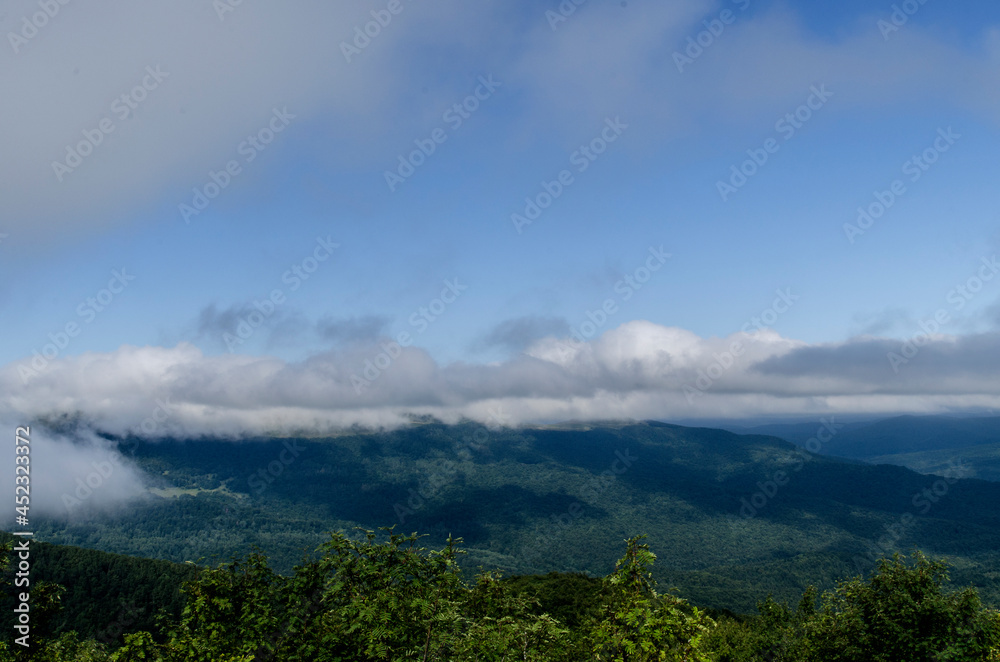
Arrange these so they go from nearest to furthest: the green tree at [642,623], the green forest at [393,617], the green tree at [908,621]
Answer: the green tree at [642,623] → the green forest at [393,617] → the green tree at [908,621]

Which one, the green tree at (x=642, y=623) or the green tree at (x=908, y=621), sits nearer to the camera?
the green tree at (x=642, y=623)

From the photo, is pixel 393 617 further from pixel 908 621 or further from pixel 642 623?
pixel 908 621

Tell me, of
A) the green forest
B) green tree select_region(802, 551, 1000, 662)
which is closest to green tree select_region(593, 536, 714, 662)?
the green forest

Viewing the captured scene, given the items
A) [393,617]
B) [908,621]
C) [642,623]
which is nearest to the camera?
[642,623]

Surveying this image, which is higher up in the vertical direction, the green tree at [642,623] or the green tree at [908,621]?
the green tree at [642,623]

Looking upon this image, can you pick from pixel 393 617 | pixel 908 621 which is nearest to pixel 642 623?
pixel 393 617

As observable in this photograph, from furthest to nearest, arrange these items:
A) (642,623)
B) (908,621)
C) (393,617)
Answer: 1. (908,621)
2. (393,617)
3. (642,623)

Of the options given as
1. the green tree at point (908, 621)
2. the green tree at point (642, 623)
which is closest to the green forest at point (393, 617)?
→ the green tree at point (642, 623)

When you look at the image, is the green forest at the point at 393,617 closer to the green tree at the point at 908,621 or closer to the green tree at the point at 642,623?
the green tree at the point at 642,623

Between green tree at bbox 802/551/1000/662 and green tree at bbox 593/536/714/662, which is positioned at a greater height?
green tree at bbox 593/536/714/662

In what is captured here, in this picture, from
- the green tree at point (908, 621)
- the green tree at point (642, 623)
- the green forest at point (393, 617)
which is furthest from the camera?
the green tree at point (908, 621)

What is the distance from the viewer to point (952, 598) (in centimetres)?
2928

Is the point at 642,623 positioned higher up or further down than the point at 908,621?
higher up

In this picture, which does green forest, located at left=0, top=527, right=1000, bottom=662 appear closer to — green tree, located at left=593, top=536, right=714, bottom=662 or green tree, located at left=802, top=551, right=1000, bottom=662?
green tree, located at left=593, top=536, right=714, bottom=662
